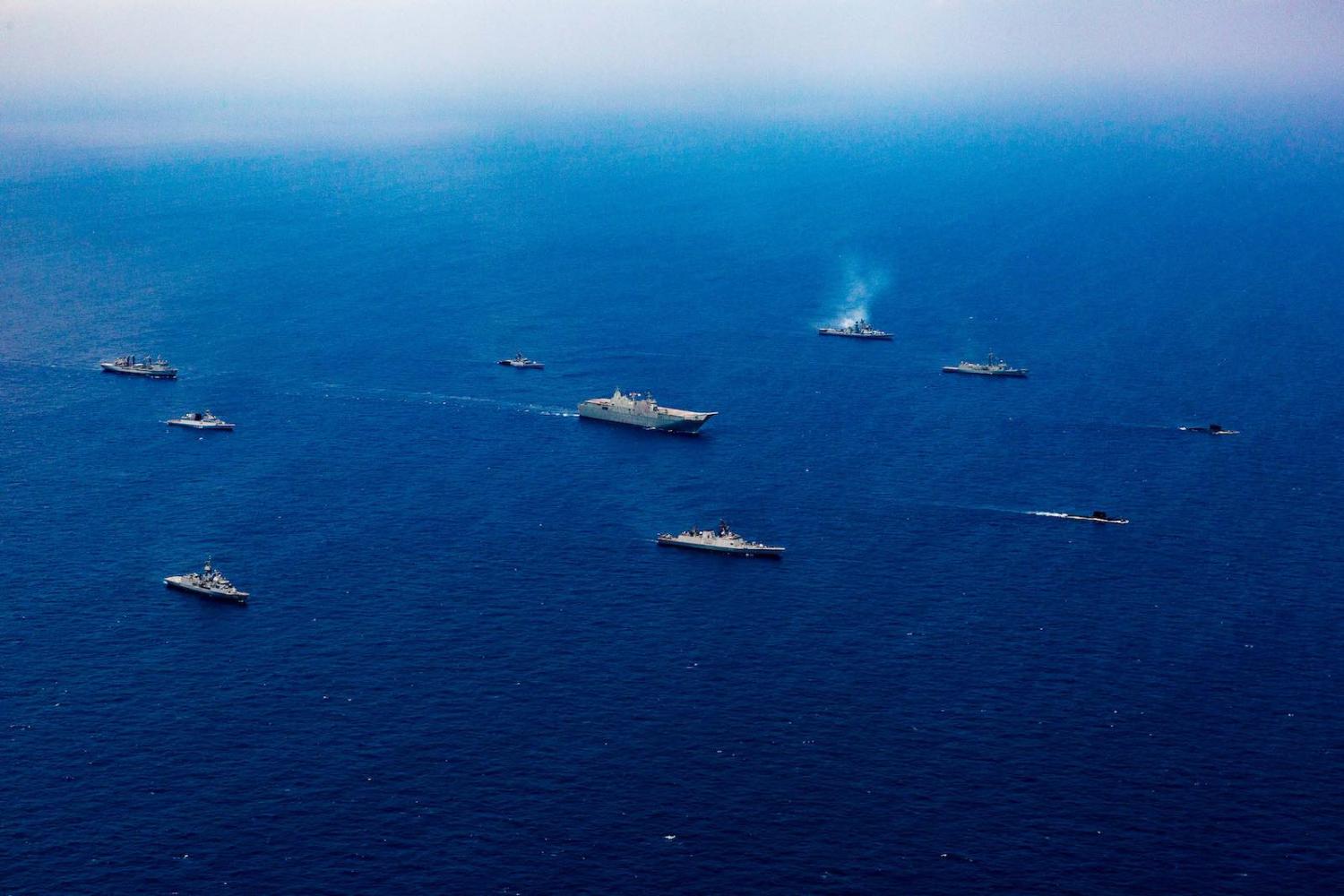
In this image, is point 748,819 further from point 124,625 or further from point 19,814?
point 124,625

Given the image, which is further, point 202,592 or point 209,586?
point 202,592

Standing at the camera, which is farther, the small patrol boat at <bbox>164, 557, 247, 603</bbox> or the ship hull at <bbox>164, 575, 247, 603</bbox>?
the small patrol boat at <bbox>164, 557, 247, 603</bbox>

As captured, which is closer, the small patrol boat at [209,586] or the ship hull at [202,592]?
the ship hull at [202,592]

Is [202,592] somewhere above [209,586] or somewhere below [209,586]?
below

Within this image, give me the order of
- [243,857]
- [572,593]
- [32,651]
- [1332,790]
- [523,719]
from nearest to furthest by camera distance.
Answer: [243,857], [1332,790], [523,719], [32,651], [572,593]

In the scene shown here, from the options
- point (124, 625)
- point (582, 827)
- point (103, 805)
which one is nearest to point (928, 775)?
point (582, 827)
